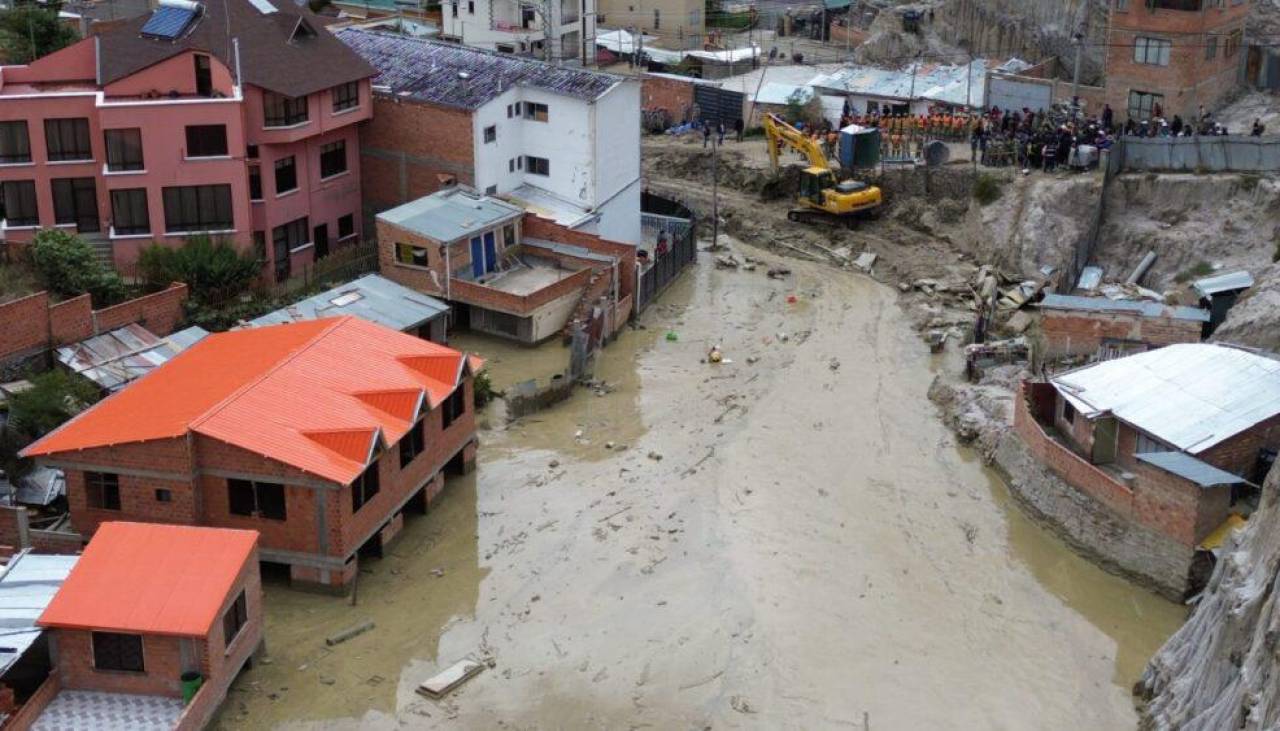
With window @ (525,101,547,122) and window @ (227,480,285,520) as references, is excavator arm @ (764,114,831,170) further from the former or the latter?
window @ (227,480,285,520)

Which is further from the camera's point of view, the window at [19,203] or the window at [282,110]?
the window at [282,110]

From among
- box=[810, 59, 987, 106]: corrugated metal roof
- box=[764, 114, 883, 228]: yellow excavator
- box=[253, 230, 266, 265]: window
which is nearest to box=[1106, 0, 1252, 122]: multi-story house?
box=[810, 59, 987, 106]: corrugated metal roof

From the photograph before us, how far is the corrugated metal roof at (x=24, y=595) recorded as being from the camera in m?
23.7

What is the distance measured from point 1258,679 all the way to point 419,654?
14616mm

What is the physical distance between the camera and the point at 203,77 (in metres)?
43.1

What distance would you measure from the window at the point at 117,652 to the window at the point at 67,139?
21856 millimetres

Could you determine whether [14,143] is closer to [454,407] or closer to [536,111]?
[536,111]

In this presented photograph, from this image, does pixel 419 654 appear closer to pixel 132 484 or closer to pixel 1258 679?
pixel 132 484

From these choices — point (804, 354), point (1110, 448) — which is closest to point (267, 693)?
point (1110, 448)

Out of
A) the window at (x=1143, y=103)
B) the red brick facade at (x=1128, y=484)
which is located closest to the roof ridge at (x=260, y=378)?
the red brick facade at (x=1128, y=484)

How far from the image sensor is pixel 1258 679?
842 inches

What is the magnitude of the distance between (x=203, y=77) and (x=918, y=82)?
30761 mm

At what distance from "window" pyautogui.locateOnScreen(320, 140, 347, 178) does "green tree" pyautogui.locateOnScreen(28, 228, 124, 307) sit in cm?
943

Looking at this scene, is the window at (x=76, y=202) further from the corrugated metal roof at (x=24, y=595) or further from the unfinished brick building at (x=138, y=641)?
the unfinished brick building at (x=138, y=641)
